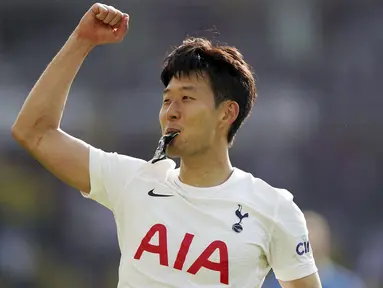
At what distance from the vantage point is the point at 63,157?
3.05m

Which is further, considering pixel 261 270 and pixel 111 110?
pixel 111 110

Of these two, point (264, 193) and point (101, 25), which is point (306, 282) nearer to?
point (264, 193)

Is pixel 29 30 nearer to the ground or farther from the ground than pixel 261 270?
farther from the ground

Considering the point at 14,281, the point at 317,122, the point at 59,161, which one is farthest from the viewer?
the point at 317,122

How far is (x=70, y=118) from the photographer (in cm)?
806

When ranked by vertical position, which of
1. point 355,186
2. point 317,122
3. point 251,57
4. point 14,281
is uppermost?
point 251,57

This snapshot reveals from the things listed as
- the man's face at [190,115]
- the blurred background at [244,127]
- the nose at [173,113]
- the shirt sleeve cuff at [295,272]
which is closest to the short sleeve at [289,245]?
the shirt sleeve cuff at [295,272]

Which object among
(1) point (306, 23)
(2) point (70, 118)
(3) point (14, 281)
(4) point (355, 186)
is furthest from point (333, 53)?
(3) point (14, 281)

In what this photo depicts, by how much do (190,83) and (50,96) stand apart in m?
0.49

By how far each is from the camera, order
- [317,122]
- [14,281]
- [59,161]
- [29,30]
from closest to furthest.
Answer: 1. [59,161]
2. [14,281]
3. [317,122]
4. [29,30]

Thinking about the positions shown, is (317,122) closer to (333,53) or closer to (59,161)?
(333,53)

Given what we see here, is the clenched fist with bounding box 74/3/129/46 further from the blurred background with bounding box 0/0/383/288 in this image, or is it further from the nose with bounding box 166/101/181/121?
the blurred background with bounding box 0/0/383/288

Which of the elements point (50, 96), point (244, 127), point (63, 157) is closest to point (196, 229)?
point (63, 157)

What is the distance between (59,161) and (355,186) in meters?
5.37
